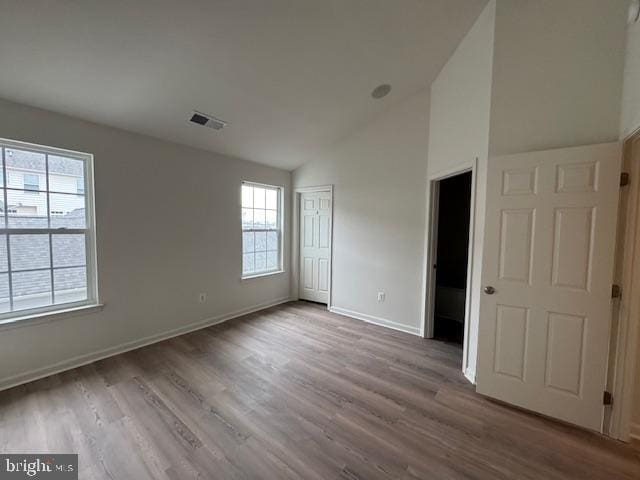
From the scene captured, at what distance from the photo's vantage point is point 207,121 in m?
2.88

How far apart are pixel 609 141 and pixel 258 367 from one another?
129 inches

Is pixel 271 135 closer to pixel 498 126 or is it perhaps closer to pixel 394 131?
pixel 394 131

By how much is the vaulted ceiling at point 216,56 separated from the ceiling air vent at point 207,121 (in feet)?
0.27

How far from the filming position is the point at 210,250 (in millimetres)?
3609

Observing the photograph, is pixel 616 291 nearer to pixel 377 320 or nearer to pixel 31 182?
pixel 377 320

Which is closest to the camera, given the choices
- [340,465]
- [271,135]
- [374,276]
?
[340,465]

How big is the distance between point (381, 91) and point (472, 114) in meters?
1.15

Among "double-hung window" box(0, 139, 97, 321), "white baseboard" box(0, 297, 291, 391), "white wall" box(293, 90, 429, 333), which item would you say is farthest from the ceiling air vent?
"white baseboard" box(0, 297, 291, 391)

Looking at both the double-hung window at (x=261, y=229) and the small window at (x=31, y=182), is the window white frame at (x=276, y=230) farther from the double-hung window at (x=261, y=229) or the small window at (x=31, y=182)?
the small window at (x=31, y=182)

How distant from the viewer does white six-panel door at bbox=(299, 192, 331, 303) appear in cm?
441

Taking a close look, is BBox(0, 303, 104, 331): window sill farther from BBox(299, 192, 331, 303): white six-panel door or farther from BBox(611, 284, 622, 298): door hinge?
BBox(611, 284, 622, 298): door hinge

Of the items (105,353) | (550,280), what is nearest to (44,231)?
(105,353)

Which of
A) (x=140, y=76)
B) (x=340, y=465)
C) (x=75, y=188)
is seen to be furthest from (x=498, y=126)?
(x=75, y=188)

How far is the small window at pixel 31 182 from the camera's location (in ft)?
7.50
